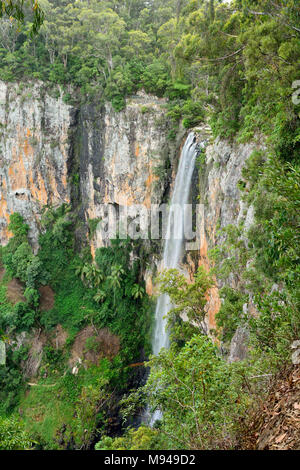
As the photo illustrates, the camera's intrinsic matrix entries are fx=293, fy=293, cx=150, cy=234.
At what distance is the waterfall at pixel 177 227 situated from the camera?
12297mm

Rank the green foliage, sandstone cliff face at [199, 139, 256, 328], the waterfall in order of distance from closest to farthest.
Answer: the green foliage → sandstone cliff face at [199, 139, 256, 328] → the waterfall

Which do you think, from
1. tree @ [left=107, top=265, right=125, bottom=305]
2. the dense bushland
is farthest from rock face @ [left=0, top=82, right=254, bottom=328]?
tree @ [left=107, top=265, right=125, bottom=305]

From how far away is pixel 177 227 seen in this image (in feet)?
44.7

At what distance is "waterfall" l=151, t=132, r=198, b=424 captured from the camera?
12297 millimetres

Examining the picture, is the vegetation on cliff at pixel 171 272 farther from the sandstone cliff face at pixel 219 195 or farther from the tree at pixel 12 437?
the sandstone cliff face at pixel 219 195

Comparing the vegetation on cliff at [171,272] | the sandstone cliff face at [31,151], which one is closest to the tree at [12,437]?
the vegetation on cliff at [171,272]

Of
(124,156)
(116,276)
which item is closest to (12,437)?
(116,276)

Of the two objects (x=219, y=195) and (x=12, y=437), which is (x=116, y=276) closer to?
(x=219, y=195)

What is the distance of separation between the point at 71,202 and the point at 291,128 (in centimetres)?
1602

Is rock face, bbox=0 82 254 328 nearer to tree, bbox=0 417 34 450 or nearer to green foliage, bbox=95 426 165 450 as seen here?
green foliage, bbox=95 426 165 450

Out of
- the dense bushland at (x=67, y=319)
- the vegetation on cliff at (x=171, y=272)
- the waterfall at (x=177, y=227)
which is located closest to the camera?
the vegetation on cliff at (x=171, y=272)

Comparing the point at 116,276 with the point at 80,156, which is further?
the point at 80,156

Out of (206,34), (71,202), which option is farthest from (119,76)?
(206,34)
